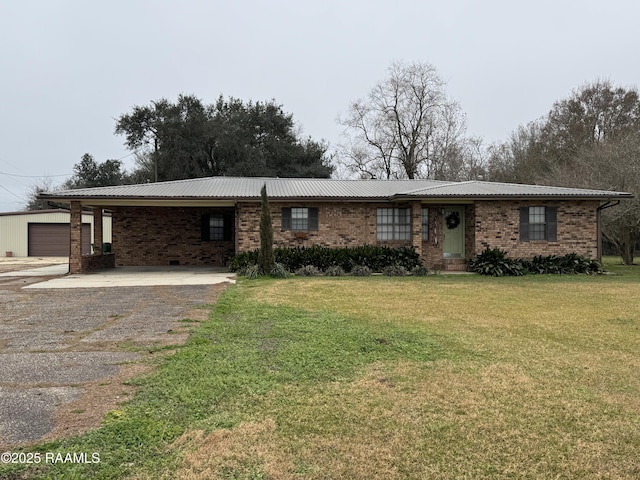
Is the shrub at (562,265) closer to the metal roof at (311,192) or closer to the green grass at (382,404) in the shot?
the metal roof at (311,192)

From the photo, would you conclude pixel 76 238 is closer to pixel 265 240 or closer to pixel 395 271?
pixel 265 240

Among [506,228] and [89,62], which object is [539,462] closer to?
[506,228]

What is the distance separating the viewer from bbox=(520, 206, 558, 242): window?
626 inches

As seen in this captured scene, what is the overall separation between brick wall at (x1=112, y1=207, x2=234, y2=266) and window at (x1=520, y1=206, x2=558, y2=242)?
35.4 ft

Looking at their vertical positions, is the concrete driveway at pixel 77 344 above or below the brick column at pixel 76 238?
below

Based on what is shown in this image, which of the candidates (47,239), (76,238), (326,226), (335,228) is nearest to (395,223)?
(335,228)

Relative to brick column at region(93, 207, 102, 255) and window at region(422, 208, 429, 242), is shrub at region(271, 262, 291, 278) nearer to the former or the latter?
window at region(422, 208, 429, 242)

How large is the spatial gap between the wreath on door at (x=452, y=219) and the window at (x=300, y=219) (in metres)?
4.60

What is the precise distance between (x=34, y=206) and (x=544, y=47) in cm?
4752

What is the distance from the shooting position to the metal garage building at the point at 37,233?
2908 cm

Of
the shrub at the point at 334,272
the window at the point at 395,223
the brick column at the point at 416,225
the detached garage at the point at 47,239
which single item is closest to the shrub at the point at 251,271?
the shrub at the point at 334,272

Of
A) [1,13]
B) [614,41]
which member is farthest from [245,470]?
[614,41]

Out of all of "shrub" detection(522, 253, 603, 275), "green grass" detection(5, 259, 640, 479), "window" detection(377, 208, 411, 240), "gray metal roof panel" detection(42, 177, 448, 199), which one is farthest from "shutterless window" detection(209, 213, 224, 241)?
"green grass" detection(5, 259, 640, 479)

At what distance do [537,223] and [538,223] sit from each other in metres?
0.04
